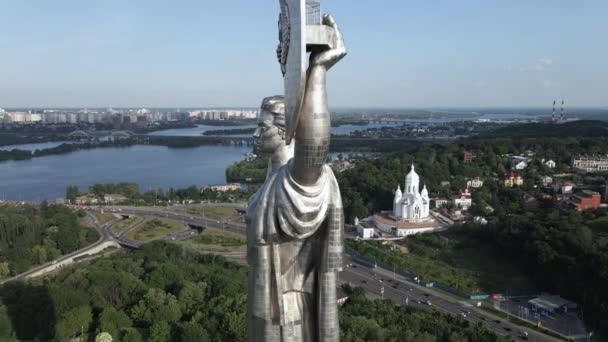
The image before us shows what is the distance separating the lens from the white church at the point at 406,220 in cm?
2598

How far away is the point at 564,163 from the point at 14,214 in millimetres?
35003

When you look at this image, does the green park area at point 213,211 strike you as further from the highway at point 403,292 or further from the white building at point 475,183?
the white building at point 475,183

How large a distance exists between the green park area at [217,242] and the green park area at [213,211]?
3880 mm

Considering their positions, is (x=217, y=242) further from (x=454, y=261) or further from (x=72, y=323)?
(x=72, y=323)

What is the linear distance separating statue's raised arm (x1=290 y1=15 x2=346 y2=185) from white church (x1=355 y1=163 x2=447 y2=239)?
21831mm

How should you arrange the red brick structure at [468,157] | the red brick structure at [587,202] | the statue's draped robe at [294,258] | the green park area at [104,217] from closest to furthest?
the statue's draped robe at [294,258] → the red brick structure at [587,202] → the green park area at [104,217] → the red brick structure at [468,157]

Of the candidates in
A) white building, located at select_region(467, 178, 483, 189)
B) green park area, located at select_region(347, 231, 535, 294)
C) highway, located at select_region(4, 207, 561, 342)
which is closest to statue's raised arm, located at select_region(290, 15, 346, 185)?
highway, located at select_region(4, 207, 561, 342)

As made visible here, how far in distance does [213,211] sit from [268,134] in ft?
88.2

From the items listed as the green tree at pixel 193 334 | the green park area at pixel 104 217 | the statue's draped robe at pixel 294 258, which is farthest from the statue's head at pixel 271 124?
the green park area at pixel 104 217

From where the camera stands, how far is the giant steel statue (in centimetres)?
429

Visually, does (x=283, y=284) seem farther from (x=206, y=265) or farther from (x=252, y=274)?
(x=206, y=265)

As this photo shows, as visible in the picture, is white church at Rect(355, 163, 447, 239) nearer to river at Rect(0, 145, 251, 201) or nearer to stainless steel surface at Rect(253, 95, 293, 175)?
stainless steel surface at Rect(253, 95, 293, 175)

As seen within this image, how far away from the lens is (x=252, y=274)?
5047 mm

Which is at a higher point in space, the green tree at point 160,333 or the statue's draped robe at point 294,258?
the statue's draped robe at point 294,258
